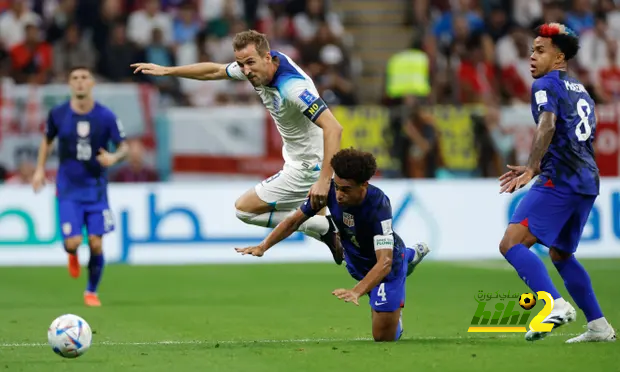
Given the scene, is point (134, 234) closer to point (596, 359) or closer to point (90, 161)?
point (90, 161)

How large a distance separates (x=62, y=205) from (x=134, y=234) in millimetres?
4589

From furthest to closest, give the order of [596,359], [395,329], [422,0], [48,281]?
[422,0] < [48,281] < [395,329] < [596,359]

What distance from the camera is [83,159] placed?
12.8 meters

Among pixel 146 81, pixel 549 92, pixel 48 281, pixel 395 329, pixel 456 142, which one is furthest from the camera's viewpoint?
pixel 146 81

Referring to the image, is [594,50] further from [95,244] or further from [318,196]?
[318,196]

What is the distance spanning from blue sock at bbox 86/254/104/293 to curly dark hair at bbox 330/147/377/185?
4846mm

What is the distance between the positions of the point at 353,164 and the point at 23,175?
1070cm

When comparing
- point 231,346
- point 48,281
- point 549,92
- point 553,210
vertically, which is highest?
point 549,92

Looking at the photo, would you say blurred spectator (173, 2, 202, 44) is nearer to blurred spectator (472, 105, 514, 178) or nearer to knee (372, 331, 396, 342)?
blurred spectator (472, 105, 514, 178)

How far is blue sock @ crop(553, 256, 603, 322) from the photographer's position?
8727 mm

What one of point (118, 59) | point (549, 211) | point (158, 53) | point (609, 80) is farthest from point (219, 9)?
point (549, 211)

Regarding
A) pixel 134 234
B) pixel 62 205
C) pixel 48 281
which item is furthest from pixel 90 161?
pixel 134 234

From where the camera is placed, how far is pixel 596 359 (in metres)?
7.75

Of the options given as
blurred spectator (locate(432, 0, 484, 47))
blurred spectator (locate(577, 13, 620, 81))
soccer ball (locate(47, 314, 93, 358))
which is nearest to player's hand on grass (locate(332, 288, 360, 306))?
soccer ball (locate(47, 314, 93, 358))
